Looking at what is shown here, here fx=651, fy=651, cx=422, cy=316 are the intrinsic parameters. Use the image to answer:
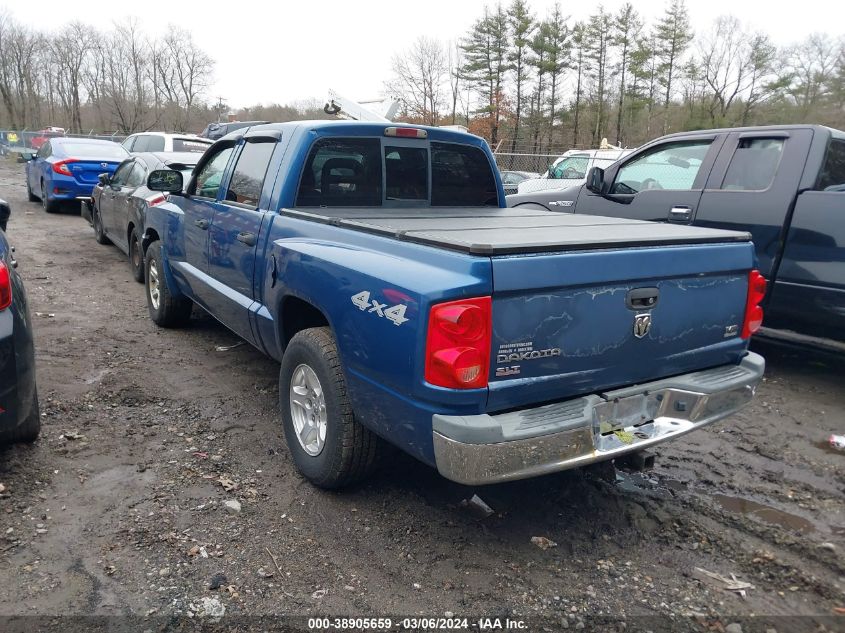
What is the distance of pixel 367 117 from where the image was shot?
70.4 ft

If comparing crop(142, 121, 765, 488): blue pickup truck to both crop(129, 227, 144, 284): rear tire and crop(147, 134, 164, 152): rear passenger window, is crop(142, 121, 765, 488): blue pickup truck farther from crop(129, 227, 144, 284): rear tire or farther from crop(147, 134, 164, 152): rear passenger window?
crop(147, 134, 164, 152): rear passenger window

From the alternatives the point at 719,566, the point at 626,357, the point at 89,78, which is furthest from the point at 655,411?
the point at 89,78

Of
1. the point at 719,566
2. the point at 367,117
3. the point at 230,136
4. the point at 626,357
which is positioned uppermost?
the point at 367,117

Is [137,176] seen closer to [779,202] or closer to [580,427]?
[779,202]

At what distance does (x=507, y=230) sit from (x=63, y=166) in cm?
1297

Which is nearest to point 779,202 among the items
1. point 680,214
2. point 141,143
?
point 680,214

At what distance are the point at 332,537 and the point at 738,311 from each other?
2293mm

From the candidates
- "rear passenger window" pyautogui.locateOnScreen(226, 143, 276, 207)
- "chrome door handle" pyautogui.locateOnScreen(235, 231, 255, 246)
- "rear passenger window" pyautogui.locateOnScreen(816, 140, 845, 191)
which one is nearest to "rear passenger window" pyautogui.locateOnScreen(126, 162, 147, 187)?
"rear passenger window" pyautogui.locateOnScreen(226, 143, 276, 207)

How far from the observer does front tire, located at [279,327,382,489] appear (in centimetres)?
312

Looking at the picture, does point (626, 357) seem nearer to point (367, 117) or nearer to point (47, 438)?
point (47, 438)

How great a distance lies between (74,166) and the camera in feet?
43.7

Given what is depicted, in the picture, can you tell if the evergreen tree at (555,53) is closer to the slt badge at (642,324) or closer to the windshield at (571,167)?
the windshield at (571,167)

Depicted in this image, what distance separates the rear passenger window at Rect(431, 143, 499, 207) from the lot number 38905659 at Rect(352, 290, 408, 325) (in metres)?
1.98

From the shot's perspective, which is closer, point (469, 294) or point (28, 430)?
point (469, 294)
